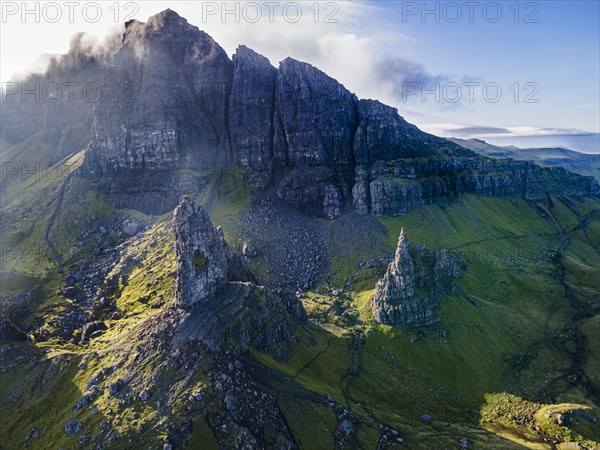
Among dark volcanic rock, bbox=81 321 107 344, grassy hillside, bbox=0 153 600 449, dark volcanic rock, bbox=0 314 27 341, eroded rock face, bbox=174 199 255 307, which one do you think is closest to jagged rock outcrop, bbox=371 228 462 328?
grassy hillside, bbox=0 153 600 449

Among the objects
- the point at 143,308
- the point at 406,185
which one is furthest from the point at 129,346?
the point at 406,185

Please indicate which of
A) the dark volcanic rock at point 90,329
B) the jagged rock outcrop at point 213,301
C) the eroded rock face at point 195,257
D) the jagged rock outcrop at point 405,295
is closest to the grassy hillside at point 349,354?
the dark volcanic rock at point 90,329

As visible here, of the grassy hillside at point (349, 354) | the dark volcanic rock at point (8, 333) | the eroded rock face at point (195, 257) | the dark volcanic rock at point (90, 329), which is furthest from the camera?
the dark volcanic rock at point (90, 329)

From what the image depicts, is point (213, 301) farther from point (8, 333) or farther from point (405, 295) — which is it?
point (405, 295)

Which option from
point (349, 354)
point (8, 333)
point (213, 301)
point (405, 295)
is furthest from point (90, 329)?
point (405, 295)

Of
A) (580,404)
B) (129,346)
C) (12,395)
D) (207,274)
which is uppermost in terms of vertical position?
(207,274)

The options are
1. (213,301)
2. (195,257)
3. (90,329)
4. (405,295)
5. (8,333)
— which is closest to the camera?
(195,257)

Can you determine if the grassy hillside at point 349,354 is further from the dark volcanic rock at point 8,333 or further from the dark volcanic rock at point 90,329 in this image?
the dark volcanic rock at point 8,333

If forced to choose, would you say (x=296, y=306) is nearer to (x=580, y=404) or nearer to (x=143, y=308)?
(x=143, y=308)
